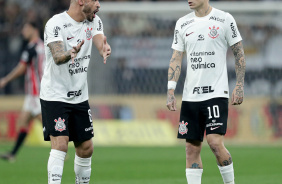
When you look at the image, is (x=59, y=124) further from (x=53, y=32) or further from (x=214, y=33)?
(x=214, y=33)

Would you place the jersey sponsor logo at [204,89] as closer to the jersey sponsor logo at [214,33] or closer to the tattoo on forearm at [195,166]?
the jersey sponsor logo at [214,33]

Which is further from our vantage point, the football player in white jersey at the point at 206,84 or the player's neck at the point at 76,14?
the football player in white jersey at the point at 206,84

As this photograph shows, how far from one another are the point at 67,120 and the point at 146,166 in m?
5.01

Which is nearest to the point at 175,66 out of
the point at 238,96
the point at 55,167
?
the point at 238,96

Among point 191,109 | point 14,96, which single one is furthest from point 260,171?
point 14,96

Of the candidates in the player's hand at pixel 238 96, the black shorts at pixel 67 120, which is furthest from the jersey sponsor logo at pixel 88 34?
the player's hand at pixel 238 96

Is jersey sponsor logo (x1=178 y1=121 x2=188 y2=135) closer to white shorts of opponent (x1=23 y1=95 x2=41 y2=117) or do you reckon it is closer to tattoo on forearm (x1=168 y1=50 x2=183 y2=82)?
tattoo on forearm (x1=168 y1=50 x2=183 y2=82)

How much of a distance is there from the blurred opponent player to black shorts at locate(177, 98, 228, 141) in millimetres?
6034

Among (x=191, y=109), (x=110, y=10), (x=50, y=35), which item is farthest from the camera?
(x=110, y=10)

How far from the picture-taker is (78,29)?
24.4ft

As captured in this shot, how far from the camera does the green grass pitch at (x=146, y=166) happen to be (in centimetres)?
1002

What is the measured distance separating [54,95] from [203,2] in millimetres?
1969

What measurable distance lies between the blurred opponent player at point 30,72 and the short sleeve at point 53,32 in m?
5.89

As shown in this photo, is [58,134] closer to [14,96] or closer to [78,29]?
[78,29]
